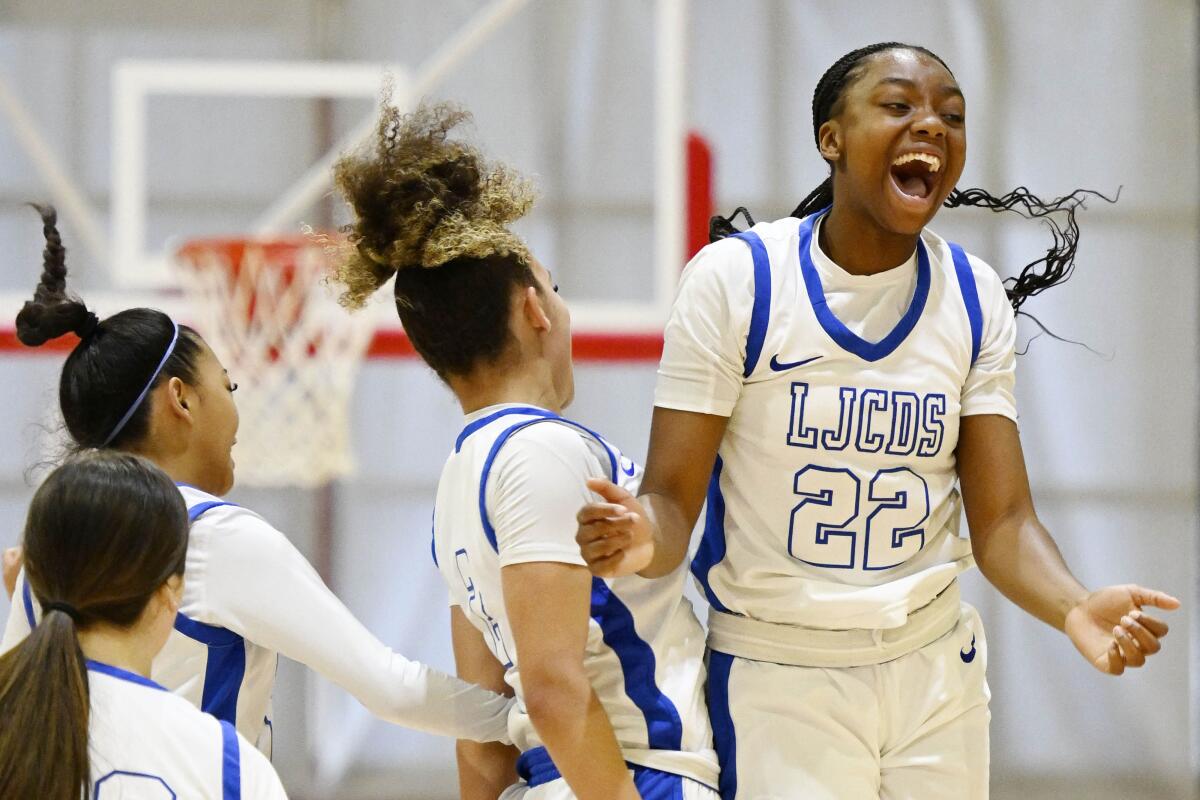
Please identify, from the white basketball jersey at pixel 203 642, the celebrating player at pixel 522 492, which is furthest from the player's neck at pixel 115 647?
the celebrating player at pixel 522 492

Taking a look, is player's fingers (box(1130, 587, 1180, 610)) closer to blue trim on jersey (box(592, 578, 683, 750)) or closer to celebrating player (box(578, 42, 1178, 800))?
celebrating player (box(578, 42, 1178, 800))

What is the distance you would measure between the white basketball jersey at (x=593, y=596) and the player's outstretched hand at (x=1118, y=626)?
20.0 inches

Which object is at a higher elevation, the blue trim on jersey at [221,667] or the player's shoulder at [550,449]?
the player's shoulder at [550,449]

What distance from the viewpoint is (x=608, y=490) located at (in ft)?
5.44

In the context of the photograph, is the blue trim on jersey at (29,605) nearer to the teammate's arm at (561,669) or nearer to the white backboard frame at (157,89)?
the teammate's arm at (561,669)

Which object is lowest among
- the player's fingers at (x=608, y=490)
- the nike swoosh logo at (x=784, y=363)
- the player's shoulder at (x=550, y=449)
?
the player's fingers at (x=608, y=490)

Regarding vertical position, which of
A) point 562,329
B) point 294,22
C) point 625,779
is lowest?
point 625,779

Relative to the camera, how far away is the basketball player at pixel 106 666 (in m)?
1.46

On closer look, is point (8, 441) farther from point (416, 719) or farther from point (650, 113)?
point (416, 719)

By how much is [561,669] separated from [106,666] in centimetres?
53

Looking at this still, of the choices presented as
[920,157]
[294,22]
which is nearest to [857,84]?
[920,157]

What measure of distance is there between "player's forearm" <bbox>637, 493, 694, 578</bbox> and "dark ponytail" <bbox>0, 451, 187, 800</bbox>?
59 centimetres

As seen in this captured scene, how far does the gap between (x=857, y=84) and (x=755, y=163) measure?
4115 mm

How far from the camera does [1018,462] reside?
6.47ft
